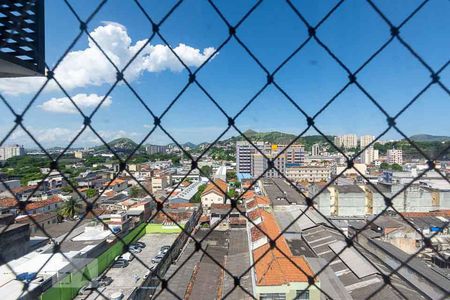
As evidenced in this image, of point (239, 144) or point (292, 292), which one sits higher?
point (239, 144)

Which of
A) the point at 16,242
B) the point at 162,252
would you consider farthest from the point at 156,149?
the point at 16,242

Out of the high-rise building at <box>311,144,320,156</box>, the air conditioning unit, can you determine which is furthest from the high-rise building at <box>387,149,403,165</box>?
the air conditioning unit

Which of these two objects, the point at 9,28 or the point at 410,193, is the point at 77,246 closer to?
the point at 9,28

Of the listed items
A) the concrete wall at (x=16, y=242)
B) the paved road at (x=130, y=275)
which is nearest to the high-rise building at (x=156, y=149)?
the paved road at (x=130, y=275)

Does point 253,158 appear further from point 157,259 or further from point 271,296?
point 271,296

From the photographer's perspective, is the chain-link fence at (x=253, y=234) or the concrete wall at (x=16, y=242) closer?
the chain-link fence at (x=253, y=234)

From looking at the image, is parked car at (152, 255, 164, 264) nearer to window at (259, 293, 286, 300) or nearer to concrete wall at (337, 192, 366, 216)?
window at (259, 293, 286, 300)

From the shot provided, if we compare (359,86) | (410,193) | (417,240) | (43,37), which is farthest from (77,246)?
(410,193)

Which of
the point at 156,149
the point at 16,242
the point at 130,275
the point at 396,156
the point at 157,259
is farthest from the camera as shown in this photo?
the point at 156,149

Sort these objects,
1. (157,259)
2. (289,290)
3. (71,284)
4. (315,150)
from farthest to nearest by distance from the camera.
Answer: (315,150), (157,259), (71,284), (289,290)

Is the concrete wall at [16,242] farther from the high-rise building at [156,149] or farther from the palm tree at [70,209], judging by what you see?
the high-rise building at [156,149]

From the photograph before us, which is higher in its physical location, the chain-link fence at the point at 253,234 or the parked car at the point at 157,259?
the chain-link fence at the point at 253,234
